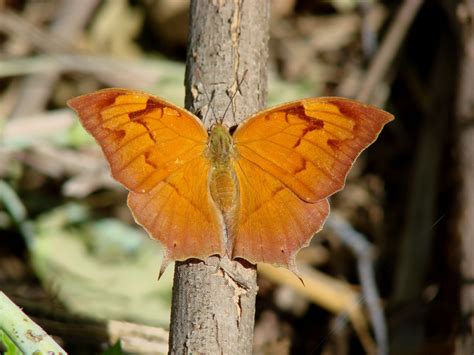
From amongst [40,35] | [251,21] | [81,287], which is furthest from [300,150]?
[40,35]

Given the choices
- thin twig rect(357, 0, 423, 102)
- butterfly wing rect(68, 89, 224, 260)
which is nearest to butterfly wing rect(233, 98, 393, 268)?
butterfly wing rect(68, 89, 224, 260)

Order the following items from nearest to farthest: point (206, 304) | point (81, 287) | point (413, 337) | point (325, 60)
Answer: point (206, 304), point (413, 337), point (81, 287), point (325, 60)

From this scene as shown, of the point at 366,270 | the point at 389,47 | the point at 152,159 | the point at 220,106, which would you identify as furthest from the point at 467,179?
the point at 152,159

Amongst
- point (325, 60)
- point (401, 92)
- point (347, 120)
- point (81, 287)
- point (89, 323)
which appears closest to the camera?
point (347, 120)

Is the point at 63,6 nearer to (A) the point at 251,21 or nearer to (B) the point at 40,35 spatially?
(B) the point at 40,35

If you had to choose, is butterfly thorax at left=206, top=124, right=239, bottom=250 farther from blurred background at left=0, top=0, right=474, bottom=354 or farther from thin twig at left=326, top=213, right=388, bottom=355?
thin twig at left=326, top=213, right=388, bottom=355

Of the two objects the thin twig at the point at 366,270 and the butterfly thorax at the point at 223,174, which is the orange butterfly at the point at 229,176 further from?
the thin twig at the point at 366,270

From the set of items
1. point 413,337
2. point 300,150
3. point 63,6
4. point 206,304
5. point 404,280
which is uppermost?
point 63,6
